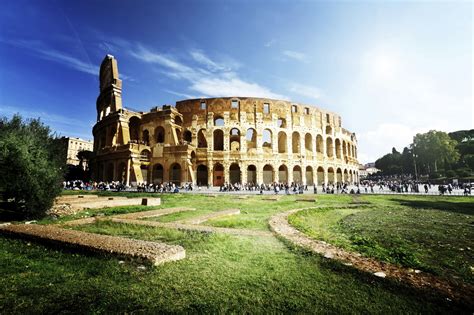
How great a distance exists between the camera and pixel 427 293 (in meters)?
2.84

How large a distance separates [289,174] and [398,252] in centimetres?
2924

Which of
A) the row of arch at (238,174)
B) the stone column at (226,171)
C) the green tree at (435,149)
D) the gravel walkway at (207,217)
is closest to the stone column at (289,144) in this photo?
the row of arch at (238,174)

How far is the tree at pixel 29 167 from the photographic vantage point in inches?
296

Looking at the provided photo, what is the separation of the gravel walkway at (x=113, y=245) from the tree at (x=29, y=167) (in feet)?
10.9


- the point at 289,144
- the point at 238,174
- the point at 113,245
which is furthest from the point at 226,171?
the point at 113,245

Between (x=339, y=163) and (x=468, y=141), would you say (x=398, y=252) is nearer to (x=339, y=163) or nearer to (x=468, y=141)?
(x=339, y=163)

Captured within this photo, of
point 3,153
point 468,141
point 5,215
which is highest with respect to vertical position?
point 468,141

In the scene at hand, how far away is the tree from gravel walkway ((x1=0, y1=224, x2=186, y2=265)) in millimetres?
3327

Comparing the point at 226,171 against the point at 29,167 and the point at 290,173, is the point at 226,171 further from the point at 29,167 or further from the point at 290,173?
the point at 29,167

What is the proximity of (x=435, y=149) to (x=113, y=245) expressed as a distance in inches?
2488

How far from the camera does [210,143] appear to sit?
106 ft

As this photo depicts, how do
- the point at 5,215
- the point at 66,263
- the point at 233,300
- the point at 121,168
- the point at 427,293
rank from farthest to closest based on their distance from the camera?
the point at 121,168 < the point at 5,215 < the point at 66,263 < the point at 427,293 < the point at 233,300

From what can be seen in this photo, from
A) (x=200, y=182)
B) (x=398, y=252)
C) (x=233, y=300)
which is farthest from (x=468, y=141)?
(x=233, y=300)

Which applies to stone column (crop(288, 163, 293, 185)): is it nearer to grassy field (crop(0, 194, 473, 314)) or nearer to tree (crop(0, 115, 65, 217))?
tree (crop(0, 115, 65, 217))
